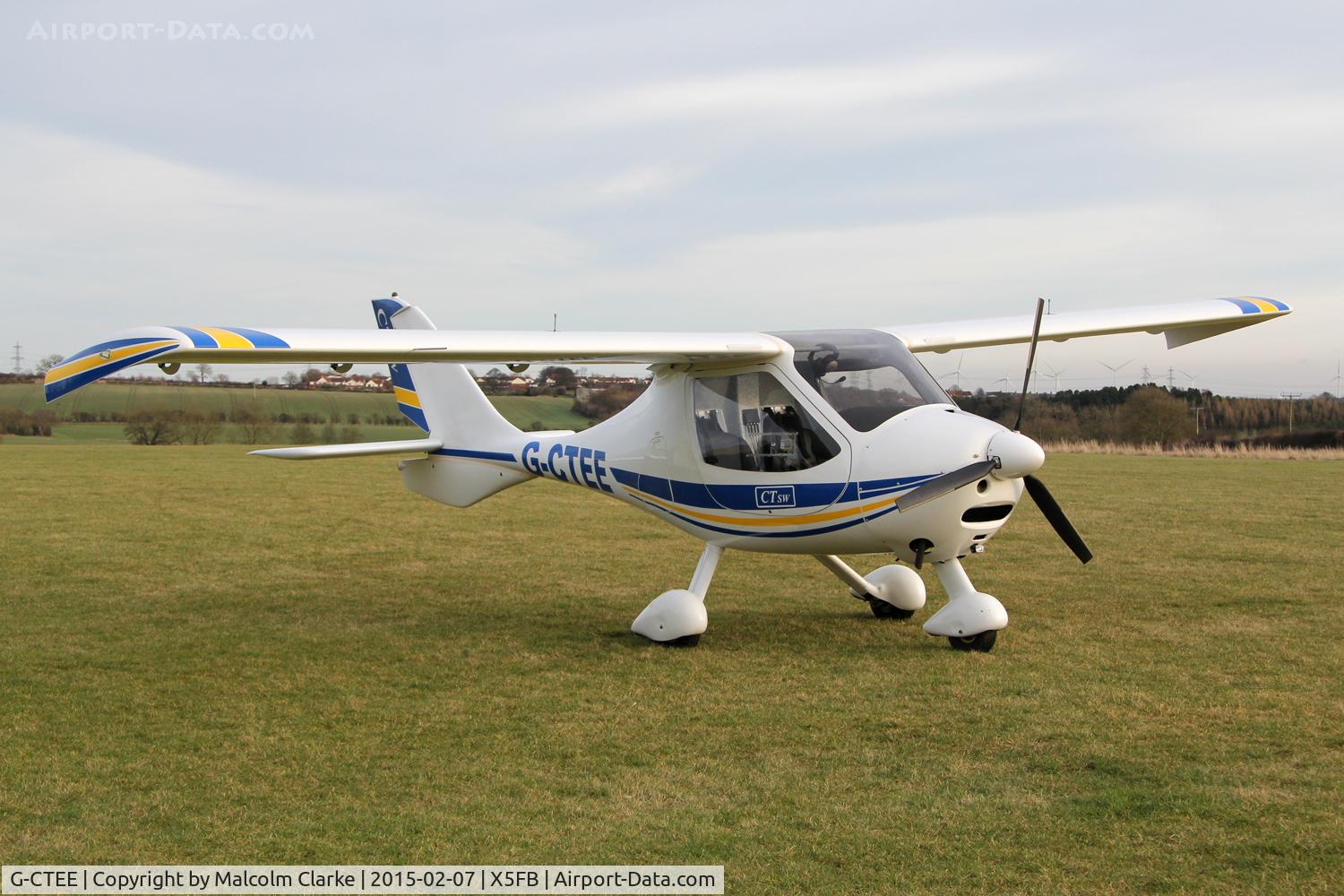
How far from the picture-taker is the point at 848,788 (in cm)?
519

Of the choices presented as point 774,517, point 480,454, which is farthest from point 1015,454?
point 480,454

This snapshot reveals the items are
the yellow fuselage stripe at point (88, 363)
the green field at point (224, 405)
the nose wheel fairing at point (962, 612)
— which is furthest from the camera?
the green field at point (224, 405)

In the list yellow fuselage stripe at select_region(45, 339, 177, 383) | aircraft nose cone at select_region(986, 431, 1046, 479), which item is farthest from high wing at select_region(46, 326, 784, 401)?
aircraft nose cone at select_region(986, 431, 1046, 479)

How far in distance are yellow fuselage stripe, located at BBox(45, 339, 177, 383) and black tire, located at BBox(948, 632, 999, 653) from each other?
5.71 metres

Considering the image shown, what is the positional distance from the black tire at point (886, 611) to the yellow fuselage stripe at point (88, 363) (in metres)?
6.12

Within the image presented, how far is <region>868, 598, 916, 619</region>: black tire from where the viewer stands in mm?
9500

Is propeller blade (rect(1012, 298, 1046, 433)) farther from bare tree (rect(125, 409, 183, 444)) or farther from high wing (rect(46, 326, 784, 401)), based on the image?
bare tree (rect(125, 409, 183, 444))

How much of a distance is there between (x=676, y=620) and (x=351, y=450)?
3.88 metres

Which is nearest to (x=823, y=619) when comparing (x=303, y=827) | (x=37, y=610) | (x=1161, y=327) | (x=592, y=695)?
(x=592, y=695)

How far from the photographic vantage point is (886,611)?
9586mm

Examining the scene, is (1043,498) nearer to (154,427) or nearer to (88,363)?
(88,363)

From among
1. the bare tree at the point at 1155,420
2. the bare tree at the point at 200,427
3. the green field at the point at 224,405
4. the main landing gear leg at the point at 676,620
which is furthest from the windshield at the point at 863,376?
the bare tree at the point at 1155,420

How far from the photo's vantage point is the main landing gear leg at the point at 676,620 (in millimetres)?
8219

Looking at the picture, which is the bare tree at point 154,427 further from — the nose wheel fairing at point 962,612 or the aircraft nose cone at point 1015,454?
the aircraft nose cone at point 1015,454
